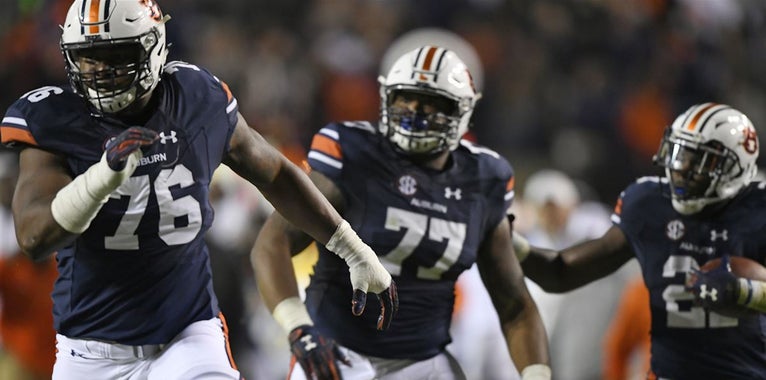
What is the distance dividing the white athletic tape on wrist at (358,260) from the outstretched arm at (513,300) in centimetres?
77

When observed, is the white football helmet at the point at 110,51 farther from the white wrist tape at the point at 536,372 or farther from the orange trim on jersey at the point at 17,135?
the white wrist tape at the point at 536,372

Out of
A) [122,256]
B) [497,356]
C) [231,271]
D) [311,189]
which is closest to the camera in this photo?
[122,256]

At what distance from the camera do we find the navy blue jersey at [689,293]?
169 inches

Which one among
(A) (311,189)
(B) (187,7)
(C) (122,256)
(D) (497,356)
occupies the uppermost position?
(A) (311,189)

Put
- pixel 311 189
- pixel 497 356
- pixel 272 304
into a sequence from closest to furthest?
pixel 311 189, pixel 272 304, pixel 497 356

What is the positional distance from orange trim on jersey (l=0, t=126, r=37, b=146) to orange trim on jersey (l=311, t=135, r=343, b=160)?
1.20 m

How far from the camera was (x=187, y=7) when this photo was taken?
10234 millimetres

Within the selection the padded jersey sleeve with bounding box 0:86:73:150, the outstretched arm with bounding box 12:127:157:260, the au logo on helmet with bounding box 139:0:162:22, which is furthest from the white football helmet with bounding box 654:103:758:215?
the padded jersey sleeve with bounding box 0:86:73:150

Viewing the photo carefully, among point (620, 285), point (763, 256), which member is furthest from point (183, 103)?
point (620, 285)

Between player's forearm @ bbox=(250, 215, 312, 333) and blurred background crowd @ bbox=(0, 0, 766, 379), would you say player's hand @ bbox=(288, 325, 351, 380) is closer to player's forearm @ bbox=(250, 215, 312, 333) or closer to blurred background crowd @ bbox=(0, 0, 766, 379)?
player's forearm @ bbox=(250, 215, 312, 333)

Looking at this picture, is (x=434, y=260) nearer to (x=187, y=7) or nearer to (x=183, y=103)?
(x=183, y=103)

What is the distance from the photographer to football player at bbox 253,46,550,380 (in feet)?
13.6

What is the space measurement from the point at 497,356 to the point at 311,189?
4112mm

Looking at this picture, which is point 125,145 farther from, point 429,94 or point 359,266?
point 429,94
